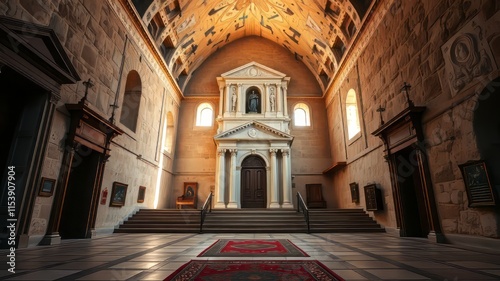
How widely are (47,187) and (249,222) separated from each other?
5.97 m

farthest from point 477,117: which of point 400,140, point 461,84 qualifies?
point 400,140

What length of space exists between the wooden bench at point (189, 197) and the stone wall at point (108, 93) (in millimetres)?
898

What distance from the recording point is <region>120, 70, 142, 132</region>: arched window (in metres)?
9.83

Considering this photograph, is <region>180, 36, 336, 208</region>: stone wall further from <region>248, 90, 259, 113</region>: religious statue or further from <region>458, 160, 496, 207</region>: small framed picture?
<region>458, 160, 496, 207</region>: small framed picture

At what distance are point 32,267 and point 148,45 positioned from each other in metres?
9.52

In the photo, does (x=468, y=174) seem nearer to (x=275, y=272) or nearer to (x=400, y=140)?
(x=400, y=140)

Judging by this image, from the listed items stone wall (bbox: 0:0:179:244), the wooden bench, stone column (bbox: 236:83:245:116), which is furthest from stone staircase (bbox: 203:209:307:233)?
stone column (bbox: 236:83:245:116)

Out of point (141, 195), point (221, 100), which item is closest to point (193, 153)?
point (221, 100)

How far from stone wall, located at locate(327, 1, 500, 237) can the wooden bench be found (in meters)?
9.16

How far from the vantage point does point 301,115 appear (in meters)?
16.1

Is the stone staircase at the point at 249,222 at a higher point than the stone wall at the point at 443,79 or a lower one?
lower

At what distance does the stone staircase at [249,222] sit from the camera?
829 cm

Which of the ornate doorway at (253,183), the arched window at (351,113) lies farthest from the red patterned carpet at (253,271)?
the ornate doorway at (253,183)

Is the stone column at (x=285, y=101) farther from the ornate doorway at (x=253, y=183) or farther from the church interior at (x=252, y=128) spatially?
the ornate doorway at (x=253, y=183)
